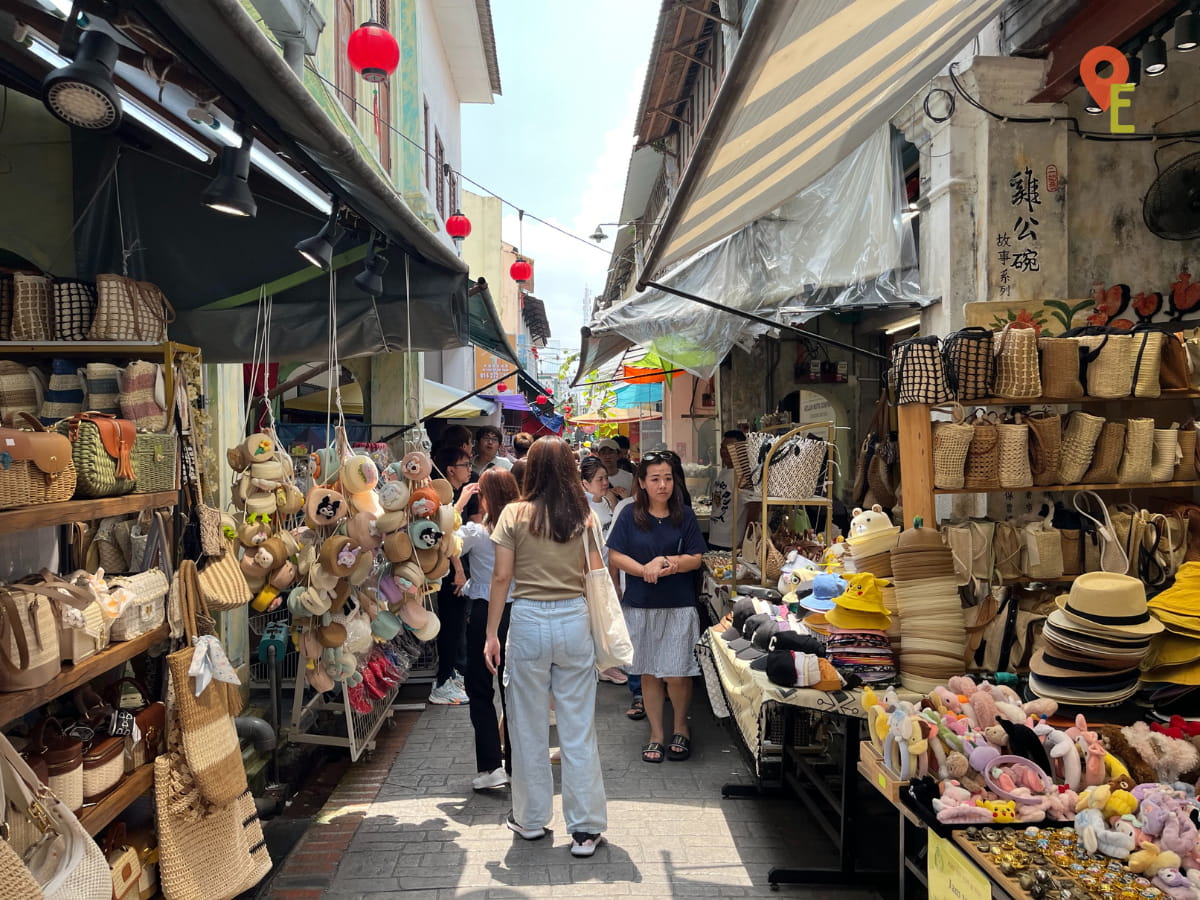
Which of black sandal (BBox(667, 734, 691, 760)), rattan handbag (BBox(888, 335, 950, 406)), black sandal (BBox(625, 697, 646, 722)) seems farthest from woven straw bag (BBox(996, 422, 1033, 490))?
black sandal (BBox(625, 697, 646, 722))

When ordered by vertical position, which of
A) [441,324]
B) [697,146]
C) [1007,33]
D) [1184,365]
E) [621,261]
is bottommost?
[1184,365]

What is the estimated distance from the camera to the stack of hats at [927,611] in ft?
11.2

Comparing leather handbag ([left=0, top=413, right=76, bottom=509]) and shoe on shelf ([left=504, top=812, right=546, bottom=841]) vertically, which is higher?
leather handbag ([left=0, top=413, right=76, bottom=509])

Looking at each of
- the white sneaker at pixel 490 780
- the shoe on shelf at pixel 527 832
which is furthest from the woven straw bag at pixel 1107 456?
the white sneaker at pixel 490 780

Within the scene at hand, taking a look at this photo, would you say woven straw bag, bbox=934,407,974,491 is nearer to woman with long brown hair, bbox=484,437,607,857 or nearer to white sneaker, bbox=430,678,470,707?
woman with long brown hair, bbox=484,437,607,857

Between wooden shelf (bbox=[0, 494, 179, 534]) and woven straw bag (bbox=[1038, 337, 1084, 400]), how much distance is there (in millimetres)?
3938

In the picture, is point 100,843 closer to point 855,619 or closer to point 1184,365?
point 855,619

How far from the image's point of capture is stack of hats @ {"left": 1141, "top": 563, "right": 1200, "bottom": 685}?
9.98ft

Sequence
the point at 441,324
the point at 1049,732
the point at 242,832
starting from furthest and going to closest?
the point at 441,324 → the point at 242,832 → the point at 1049,732

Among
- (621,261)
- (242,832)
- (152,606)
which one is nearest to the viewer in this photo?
(152,606)

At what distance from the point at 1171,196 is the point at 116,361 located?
6216 mm

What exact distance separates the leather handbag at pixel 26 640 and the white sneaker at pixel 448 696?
4.05 metres

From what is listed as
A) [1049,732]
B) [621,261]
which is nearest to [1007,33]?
[1049,732]

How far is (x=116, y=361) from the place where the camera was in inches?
129
